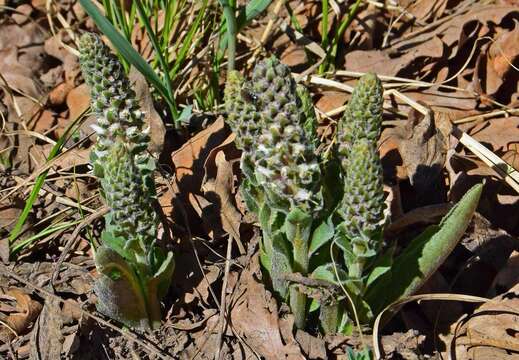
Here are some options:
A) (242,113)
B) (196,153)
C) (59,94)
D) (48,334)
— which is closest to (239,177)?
(196,153)

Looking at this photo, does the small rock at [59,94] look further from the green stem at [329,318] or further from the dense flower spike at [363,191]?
the dense flower spike at [363,191]

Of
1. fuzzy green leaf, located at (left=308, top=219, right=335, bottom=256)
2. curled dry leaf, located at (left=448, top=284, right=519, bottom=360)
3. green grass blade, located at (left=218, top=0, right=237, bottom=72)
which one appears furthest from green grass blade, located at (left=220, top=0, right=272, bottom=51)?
curled dry leaf, located at (left=448, top=284, right=519, bottom=360)

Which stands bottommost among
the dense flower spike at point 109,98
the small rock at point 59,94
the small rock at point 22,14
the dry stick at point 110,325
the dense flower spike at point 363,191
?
the dry stick at point 110,325

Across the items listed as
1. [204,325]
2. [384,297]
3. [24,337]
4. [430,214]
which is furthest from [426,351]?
[24,337]

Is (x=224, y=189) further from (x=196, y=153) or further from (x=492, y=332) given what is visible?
(x=492, y=332)

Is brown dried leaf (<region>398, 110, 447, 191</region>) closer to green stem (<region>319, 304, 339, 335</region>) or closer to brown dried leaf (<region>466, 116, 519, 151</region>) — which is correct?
brown dried leaf (<region>466, 116, 519, 151</region>)

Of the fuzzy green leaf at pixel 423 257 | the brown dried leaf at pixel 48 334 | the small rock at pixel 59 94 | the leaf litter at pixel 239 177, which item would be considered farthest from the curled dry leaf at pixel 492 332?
the small rock at pixel 59 94

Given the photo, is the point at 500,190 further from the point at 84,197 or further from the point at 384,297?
the point at 84,197
